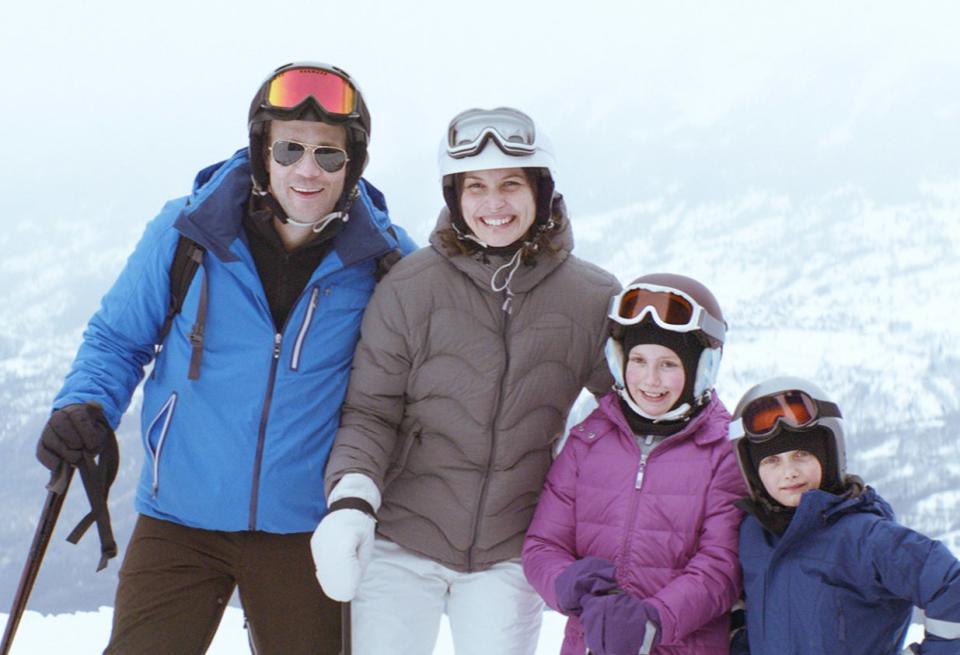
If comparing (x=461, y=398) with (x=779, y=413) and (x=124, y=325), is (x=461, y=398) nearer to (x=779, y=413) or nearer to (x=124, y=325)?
(x=779, y=413)

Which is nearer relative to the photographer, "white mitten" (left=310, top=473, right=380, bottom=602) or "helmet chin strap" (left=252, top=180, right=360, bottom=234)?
"white mitten" (left=310, top=473, right=380, bottom=602)

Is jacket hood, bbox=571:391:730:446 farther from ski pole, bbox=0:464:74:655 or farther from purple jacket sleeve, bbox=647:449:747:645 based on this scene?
ski pole, bbox=0:464:74:655

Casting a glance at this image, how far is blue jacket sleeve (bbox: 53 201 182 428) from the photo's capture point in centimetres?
336

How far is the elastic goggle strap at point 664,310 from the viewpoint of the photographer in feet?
11.1

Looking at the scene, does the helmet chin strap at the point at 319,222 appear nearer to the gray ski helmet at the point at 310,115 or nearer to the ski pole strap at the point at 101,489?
the gray ski helmet at the point at 310,115

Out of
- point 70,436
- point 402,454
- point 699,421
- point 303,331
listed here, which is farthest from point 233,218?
point 699,421

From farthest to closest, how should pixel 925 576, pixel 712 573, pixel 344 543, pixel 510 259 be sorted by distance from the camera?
pixel 510 259, pixel 344 543, pixel 712 573, pixel 925 576

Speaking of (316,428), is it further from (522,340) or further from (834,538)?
(834,538)

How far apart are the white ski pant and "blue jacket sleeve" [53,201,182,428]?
1.19 m

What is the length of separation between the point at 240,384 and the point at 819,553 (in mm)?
2070

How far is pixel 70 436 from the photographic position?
329 cm

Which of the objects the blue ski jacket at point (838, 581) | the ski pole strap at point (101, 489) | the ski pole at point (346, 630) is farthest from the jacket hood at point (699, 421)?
the ski pole strap at point (101, 489)

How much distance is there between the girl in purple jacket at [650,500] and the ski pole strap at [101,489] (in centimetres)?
161

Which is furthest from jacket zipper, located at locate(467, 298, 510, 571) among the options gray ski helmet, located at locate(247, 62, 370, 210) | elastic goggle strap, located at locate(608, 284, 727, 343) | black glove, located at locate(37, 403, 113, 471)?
black glove, located at locate(37, 403, 113, 471)
